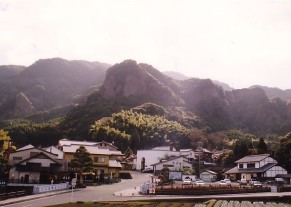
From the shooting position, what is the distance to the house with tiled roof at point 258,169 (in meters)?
66.6

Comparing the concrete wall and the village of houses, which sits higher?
the concrete wall

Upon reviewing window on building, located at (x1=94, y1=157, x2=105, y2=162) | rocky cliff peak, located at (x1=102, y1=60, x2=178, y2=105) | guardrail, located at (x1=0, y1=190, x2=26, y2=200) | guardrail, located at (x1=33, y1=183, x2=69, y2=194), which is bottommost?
guardrail, located at (x1=0, y1=190, x2=26, y2=200)

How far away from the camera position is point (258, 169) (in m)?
67.8

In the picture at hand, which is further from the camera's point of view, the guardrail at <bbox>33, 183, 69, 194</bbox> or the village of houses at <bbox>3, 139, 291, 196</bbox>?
the village of houses at <bbox>3, 139, 291, 196</bbox>

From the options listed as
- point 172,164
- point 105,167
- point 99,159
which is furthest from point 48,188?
point 172,164

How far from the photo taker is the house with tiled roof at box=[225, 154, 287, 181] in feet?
219

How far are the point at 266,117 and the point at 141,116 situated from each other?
82.6 meters

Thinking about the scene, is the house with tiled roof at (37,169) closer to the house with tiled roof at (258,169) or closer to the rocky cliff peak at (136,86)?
the house with tiled roof at (258,169)

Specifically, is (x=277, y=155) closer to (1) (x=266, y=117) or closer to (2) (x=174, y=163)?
(2) (x=174, y=163)

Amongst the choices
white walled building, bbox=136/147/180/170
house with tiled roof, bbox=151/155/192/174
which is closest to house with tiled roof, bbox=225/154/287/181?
house with tiled roof, bbox=151/155/192/174

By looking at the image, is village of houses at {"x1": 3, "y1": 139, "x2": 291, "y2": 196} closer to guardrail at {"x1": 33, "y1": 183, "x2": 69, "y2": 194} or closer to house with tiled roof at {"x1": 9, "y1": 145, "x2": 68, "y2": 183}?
house with tiled roof at {"x1": 9, "y1": 145, "x2": 68, "y2": 183}

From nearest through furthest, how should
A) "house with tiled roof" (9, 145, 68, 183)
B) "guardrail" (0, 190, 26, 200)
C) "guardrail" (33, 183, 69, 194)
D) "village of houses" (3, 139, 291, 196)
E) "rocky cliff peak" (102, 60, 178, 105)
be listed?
1. "guardrail" (0, 190, 26, 200)
2. "guardrail" (33, 183, 69, 194)
3. "house with tiled roof" (9, 145, 68, 183)
4. "village of houses" (3, 139, 291, 196)
5. "rocky cliff peak" (102, 60, 178, 105)

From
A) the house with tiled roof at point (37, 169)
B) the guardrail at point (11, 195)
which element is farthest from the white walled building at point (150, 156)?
the guardrail at point (11, 195)

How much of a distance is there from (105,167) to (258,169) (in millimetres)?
27760
